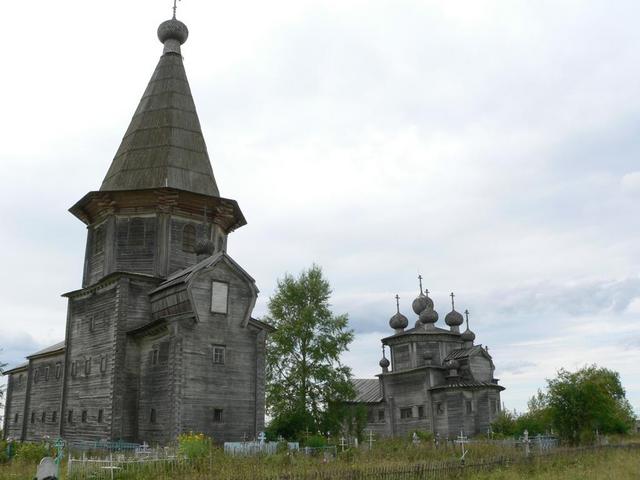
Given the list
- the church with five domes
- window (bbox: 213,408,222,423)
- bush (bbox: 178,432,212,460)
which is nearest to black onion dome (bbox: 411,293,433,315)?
the church with five domes

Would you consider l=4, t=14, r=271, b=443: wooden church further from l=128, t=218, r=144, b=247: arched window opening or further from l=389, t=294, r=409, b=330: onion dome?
l=389, t=294, r=409, b=330: onion dome

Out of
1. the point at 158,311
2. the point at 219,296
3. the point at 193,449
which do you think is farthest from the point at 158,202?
the point at 193,449

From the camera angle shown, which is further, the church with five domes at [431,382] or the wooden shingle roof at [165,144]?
the church with five domes at [431,382]

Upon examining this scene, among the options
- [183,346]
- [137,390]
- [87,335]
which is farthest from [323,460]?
[87,335]

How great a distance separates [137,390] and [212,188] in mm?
10687

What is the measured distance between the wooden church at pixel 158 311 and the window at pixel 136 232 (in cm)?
5

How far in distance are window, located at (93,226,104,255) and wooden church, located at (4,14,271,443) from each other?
0.06 metres

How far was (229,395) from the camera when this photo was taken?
23.5 meters

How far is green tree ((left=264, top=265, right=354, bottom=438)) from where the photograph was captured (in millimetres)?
33250

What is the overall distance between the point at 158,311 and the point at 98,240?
20.2ft

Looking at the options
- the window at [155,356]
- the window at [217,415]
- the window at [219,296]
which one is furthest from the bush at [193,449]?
the window at [219,296]

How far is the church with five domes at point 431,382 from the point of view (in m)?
38.5

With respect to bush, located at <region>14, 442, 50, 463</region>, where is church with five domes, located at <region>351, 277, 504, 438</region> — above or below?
above

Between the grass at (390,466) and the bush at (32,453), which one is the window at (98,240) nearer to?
the bush at (32,453)
